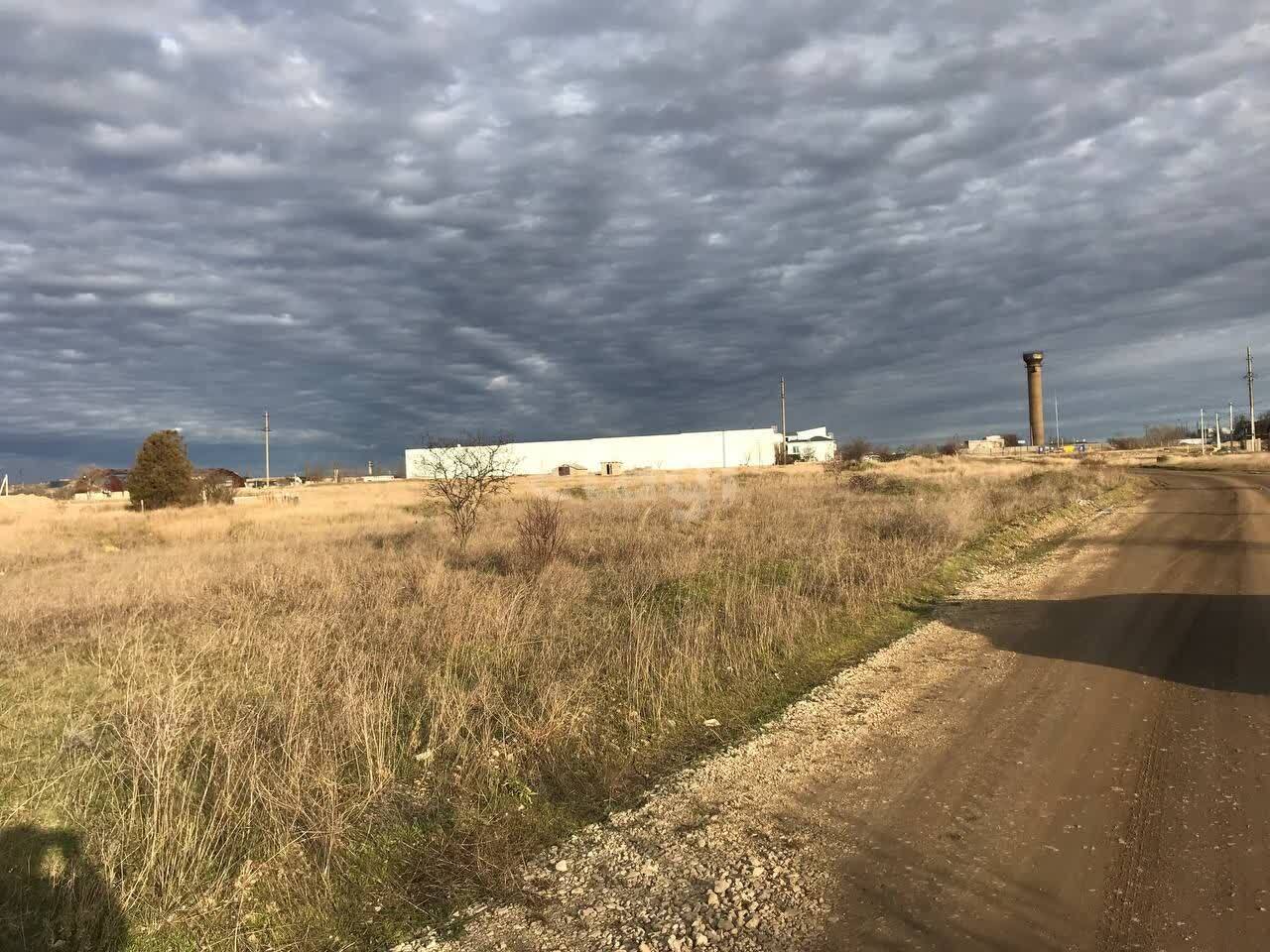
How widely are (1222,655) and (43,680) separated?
40.2ft

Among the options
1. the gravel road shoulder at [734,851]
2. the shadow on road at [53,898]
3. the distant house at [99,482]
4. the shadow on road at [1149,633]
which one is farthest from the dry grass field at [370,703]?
the distant house at [99,482]

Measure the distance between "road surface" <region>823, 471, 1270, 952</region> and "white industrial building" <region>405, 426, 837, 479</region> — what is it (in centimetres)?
9769

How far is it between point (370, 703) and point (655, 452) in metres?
108

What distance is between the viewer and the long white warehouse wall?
11075 centimetres

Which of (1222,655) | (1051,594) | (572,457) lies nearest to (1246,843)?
(1222,655)

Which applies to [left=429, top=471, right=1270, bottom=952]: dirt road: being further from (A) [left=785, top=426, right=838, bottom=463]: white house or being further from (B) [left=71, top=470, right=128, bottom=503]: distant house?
(A) [left=785, top=426, right=838, bottom=463]: white house

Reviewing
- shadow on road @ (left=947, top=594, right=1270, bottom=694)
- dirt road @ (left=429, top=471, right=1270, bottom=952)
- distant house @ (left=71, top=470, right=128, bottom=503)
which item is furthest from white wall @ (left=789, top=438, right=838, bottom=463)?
dirt road @ (left=429, top=471, right=1270, bottom=952)

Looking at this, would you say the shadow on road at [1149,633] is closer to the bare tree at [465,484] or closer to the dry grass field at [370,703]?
the dry grass field at [370,703]

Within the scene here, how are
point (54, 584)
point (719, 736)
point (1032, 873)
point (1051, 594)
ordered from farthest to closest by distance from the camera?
point (54, 584) → point (1051, 594) → point (719, 736) → point (1032, 873)

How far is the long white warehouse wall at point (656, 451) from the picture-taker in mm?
110750

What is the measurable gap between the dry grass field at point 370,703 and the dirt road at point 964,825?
0.62m

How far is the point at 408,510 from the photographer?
3700 cm

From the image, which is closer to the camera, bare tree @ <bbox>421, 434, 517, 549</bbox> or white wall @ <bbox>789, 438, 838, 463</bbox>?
bare tree @ <bbox>421, 434, 517, 549</bbox>

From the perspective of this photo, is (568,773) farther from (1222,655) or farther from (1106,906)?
(1222,655)
